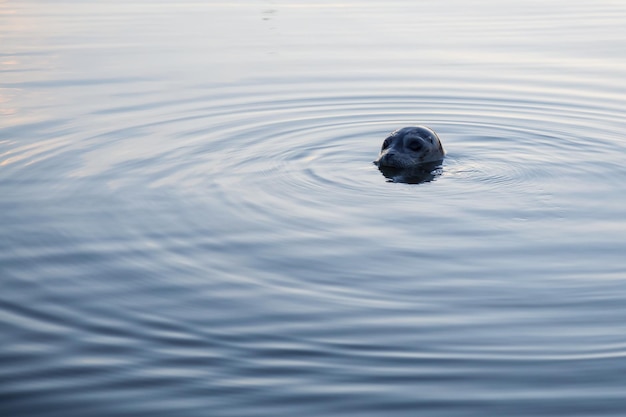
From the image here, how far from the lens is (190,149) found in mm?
10641

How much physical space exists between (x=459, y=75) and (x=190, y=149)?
573 centimetres

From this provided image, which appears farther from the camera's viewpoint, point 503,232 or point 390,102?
point 390,102

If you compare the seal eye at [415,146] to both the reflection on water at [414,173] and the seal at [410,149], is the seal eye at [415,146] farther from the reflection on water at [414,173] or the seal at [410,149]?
the reflection on water at [414,173]

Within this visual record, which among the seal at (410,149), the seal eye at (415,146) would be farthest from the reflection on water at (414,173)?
the seal eye at (415,146)

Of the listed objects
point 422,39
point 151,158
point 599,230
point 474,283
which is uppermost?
point 422,39

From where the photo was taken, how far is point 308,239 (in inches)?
302

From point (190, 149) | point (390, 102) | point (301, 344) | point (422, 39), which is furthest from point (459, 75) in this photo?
point (301, 344)

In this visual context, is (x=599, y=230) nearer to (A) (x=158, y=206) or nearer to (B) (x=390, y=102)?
(A) (x=158, y=206)

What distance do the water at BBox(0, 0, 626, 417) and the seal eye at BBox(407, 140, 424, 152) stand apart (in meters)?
0.51

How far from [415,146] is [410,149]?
7 cm

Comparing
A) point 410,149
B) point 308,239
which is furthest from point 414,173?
point 308,239

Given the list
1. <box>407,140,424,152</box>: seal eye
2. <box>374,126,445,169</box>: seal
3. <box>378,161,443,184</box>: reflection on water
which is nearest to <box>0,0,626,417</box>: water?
<box>378,161,443,184</box>: reflection on water

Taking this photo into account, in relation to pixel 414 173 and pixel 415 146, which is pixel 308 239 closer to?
pixel 414 173

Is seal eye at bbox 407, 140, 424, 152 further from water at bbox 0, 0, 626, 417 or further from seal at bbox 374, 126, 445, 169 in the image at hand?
water at bbox 0, 0, 626, 417
